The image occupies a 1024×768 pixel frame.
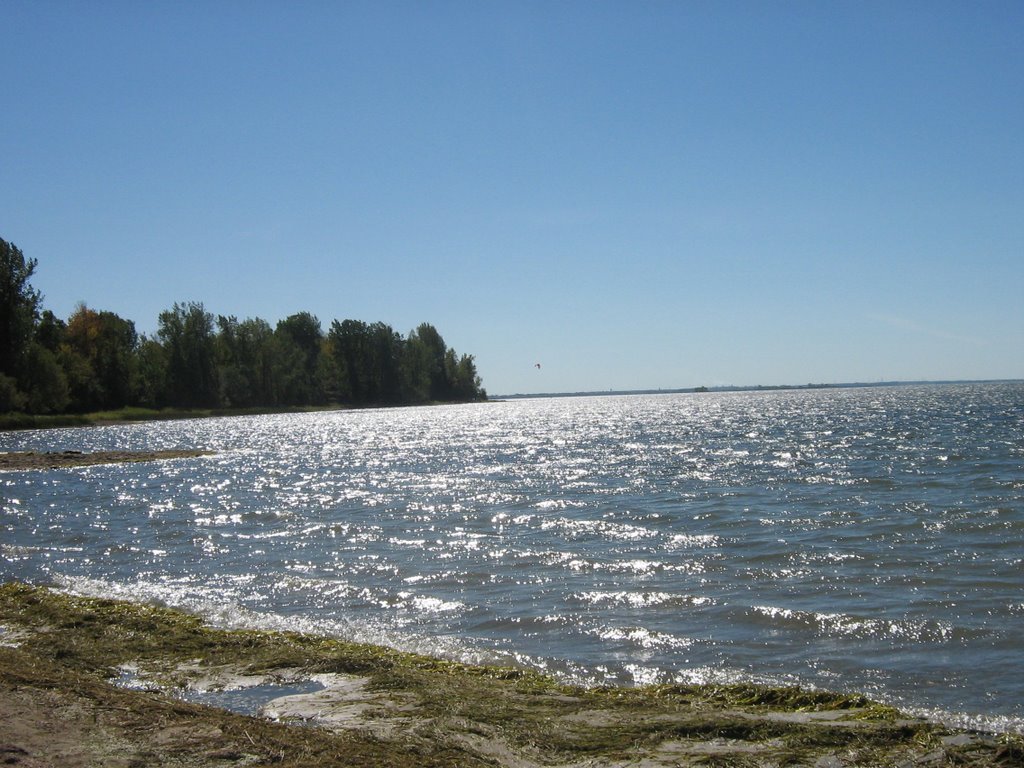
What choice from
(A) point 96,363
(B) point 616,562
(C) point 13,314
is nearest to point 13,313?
(C) point 13,314

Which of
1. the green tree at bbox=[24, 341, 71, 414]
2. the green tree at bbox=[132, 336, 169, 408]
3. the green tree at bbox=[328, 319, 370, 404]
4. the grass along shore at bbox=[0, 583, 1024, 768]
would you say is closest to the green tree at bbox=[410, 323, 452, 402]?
the green tree at bbox=[328, 319, 370, 404]

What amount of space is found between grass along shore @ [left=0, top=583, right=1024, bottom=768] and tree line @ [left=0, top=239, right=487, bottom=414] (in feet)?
270

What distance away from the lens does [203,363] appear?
4678 inches

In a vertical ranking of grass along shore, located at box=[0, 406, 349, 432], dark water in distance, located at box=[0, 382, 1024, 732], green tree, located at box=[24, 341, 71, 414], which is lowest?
dark water in distance, located at box=[0, 382, 1024, 732]

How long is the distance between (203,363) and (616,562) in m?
112

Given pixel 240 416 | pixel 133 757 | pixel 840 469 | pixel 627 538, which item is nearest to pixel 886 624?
pixel 627 538

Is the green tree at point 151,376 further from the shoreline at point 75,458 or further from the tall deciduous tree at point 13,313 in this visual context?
the shoreline at point 75,458

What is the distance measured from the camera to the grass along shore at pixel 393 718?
670 centimetres

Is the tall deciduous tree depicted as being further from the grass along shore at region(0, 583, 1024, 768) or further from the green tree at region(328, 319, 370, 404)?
the grass along shore at region(0, 583, 1024, 768)

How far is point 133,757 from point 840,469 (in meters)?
31.8

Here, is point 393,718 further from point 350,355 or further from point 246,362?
point 350,355

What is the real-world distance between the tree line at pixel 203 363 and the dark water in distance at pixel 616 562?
178ft

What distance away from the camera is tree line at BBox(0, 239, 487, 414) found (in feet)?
278

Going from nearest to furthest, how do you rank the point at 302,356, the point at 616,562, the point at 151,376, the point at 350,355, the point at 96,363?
1. the point at 616,562
2. the point at 96,363
3. the point at 151,376
4. the point at 302,356
5. the point at 350,355
